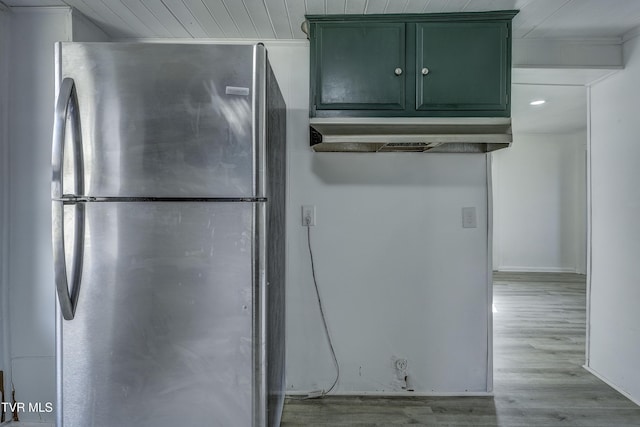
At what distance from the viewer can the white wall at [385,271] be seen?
2.12 metres

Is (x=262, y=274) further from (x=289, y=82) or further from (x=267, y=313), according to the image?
(x=289, y=82)

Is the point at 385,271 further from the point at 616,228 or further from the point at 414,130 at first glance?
the point at 616,228

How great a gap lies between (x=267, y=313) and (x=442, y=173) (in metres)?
1.40

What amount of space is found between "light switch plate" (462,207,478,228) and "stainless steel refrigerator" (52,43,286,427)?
4.60 ft

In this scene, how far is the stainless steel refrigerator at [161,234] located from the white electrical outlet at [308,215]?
86cm

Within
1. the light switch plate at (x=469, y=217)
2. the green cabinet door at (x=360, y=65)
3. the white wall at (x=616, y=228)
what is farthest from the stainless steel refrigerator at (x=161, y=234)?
the white wall at (x=616, y=228)

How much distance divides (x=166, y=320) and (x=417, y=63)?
1.68 metres

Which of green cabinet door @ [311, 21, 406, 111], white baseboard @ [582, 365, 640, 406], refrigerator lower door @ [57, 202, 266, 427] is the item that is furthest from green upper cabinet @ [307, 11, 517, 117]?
white baseboard @ [582, 365, 640, 406]

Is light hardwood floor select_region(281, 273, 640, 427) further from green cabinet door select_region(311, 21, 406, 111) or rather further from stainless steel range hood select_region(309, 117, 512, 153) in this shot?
green cabinet door select_region(311, 21, 406, 111)

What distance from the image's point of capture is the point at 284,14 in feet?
5.92

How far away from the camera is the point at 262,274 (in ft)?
4.15

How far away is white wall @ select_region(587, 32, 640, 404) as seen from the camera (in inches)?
81.1

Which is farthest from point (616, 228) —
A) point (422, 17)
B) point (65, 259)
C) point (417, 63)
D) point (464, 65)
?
point (65, 259)

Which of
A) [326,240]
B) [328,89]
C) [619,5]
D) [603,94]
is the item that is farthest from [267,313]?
[603,94]
